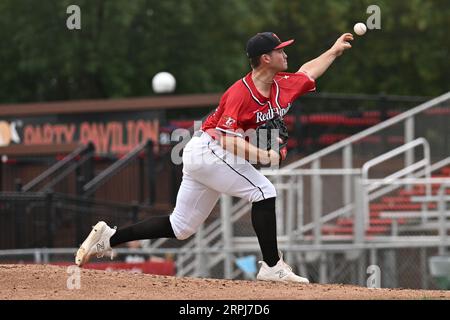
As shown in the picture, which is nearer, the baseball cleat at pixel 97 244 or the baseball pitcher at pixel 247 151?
the baseball pitcher at pixel 247 151

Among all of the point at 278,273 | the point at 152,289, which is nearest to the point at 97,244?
the point at 152,289

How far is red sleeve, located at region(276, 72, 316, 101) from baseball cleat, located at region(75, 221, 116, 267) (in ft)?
6.17

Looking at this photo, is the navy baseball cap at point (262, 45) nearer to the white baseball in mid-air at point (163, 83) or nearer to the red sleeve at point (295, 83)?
the red sleeve at point (295, 83)

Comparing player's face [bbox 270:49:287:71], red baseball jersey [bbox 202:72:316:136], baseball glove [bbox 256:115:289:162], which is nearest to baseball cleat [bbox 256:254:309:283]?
baseball glove [bbox 256:115:289:162]

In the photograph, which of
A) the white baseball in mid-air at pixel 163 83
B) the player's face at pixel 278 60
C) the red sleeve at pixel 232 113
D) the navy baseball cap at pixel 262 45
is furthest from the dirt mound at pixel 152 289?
the white baseball in mid-air at pixel 163 83

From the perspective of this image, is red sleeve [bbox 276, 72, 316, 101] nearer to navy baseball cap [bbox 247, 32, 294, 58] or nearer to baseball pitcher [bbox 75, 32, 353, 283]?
baseball pitcher [bbox 75, 32, 353, 283]

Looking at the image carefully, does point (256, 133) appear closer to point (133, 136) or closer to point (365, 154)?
point (365, 154)

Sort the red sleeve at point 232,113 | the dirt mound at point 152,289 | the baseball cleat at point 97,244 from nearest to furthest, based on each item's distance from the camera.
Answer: the dirt mound at point 152,289, the red sleeve at point 232,113, the baseball cleat at point 97,244

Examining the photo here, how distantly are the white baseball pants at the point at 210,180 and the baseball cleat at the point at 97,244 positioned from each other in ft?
2.31

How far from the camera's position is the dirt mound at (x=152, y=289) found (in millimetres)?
8625

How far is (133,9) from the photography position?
30.8m

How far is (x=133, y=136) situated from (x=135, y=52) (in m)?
11.1

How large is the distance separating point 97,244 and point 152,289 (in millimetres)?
1049
